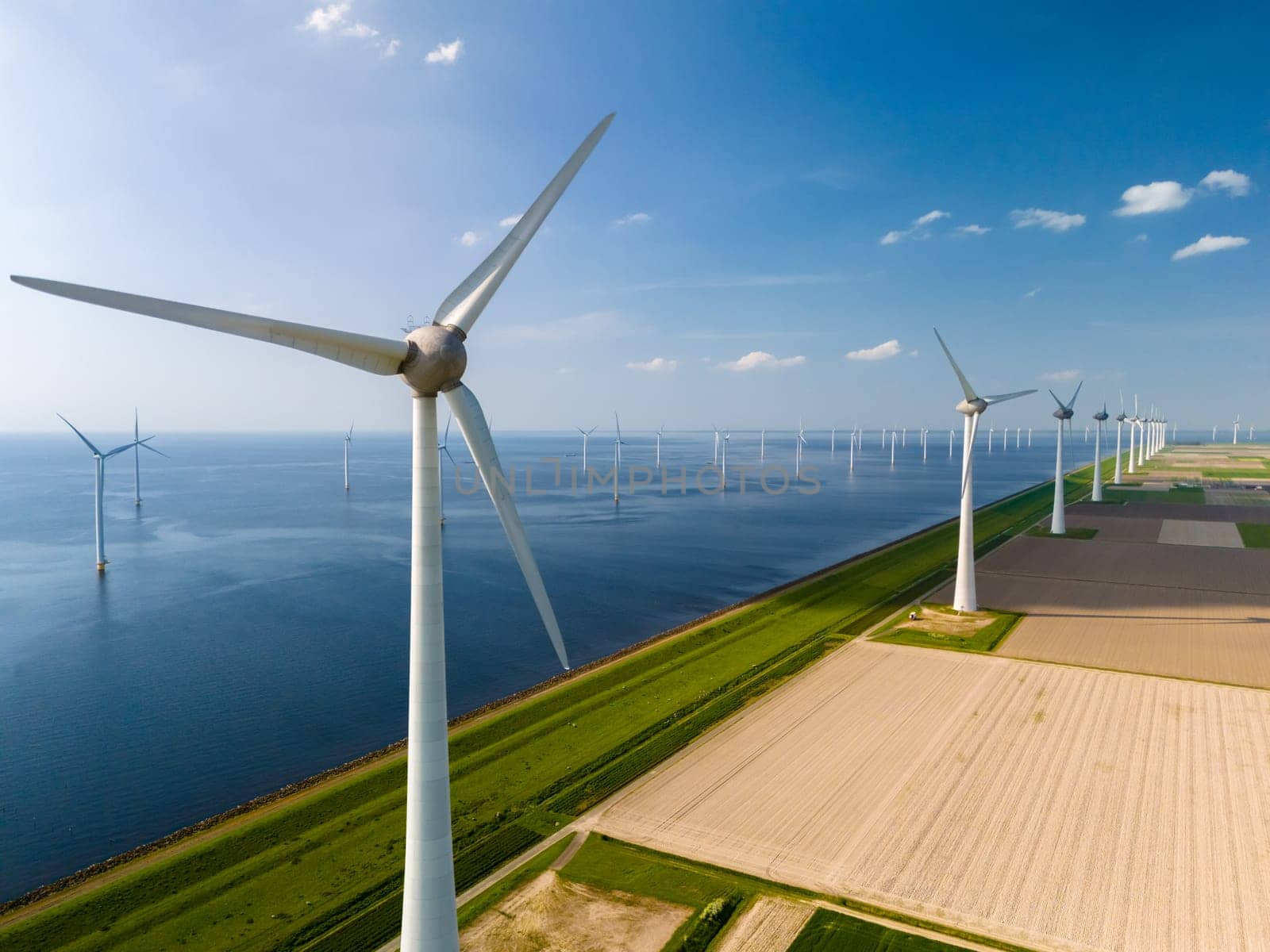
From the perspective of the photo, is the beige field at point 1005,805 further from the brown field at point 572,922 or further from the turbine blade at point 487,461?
the turbine blade at point 487,461

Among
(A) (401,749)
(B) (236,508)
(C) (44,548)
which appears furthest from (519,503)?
(A) (401,749)

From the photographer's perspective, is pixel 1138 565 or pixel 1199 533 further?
pixel 1199 533

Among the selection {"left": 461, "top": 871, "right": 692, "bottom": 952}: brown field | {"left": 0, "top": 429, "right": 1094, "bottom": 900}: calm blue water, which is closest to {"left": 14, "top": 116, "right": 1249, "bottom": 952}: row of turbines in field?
{"left": 461, "top": 871, "right": 692, "bottom": 952}: brown field

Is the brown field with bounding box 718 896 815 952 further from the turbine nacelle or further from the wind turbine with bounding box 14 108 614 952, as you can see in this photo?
the turbine nacelle

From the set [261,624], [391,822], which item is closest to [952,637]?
[391,822]

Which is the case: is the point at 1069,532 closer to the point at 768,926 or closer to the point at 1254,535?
the point at 1254,535

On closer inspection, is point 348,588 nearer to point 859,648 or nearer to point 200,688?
point 200,688

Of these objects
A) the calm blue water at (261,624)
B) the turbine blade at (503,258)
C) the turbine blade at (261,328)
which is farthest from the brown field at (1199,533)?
the turbine blade at (261,328)
